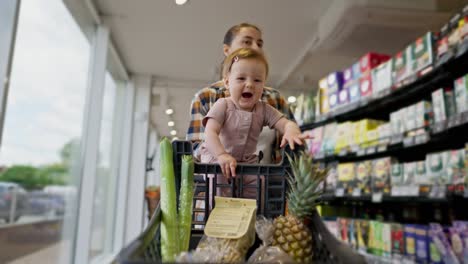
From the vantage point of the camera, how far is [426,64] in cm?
214

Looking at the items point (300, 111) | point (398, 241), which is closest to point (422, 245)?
point (398, 241)

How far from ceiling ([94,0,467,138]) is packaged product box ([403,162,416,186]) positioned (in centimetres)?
125

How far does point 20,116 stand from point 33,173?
19.1 inches

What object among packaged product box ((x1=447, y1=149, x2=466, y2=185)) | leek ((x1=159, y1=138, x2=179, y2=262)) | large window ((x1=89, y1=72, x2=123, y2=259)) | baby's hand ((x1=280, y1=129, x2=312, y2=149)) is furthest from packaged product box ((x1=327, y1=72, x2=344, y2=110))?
large window ((x1=89, y1=72, x2=123, y2=259))

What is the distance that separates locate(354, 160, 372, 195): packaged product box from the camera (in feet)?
8.67

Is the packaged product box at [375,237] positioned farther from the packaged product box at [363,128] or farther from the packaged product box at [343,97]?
the packaged product box at [343,97]

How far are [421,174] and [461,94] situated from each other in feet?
1.70

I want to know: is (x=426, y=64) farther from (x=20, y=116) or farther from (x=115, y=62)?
(x=115, y=62)

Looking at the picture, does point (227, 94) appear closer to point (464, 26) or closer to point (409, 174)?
point (464, 26)

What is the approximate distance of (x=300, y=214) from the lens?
863mm

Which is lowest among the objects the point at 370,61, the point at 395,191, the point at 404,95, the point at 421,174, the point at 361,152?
the point at 395,191

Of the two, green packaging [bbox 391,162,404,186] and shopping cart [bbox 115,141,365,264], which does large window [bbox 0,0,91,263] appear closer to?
shopping cart [bbox 115,141,365,264]

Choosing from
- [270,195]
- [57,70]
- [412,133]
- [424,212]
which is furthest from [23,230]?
[424,212]

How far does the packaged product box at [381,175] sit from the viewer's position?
2453 mm
